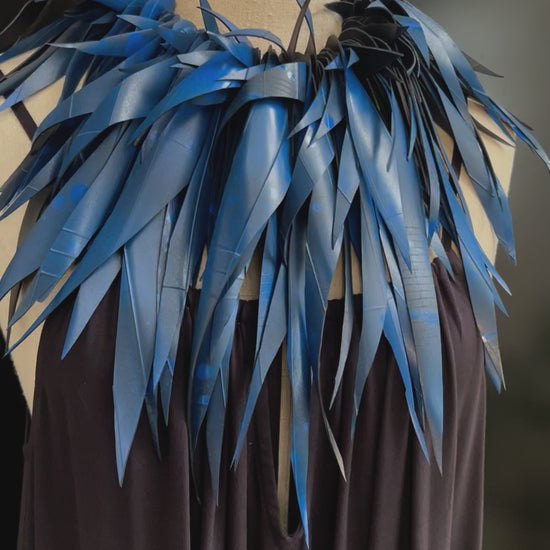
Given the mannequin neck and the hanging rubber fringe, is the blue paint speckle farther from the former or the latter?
the mannequin neck

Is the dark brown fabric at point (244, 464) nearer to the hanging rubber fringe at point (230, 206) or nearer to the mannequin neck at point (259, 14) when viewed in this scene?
the hanging rubber fringe at point (230, 206)

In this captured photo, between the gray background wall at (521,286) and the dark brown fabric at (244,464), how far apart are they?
2.43 feet

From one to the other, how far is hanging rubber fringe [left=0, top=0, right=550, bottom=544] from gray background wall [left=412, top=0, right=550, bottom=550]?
697 millimetres

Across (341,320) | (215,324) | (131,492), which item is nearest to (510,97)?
(341,320)

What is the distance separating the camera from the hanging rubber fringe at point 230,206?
54cm

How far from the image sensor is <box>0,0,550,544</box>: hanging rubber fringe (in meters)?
0.54

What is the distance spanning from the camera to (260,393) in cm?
58

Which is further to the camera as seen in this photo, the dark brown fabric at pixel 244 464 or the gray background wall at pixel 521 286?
the gray background wall at pixel 521 286

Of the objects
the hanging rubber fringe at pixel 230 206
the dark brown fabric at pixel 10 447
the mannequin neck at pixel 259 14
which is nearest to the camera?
the hanging rubber fringe at pixel 230 206

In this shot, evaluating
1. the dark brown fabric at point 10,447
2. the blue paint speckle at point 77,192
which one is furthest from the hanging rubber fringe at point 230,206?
the dark brown fabric at point 10,447

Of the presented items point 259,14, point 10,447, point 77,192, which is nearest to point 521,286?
point 259,14

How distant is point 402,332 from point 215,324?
0.67ft

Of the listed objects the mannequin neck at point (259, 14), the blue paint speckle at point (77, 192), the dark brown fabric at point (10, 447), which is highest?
the mannequin neck at point (259, 14)

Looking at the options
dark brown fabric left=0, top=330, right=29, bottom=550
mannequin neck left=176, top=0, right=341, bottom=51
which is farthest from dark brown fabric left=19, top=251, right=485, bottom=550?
dark brown fabric left=0, top=330, right=29, bottom=550
